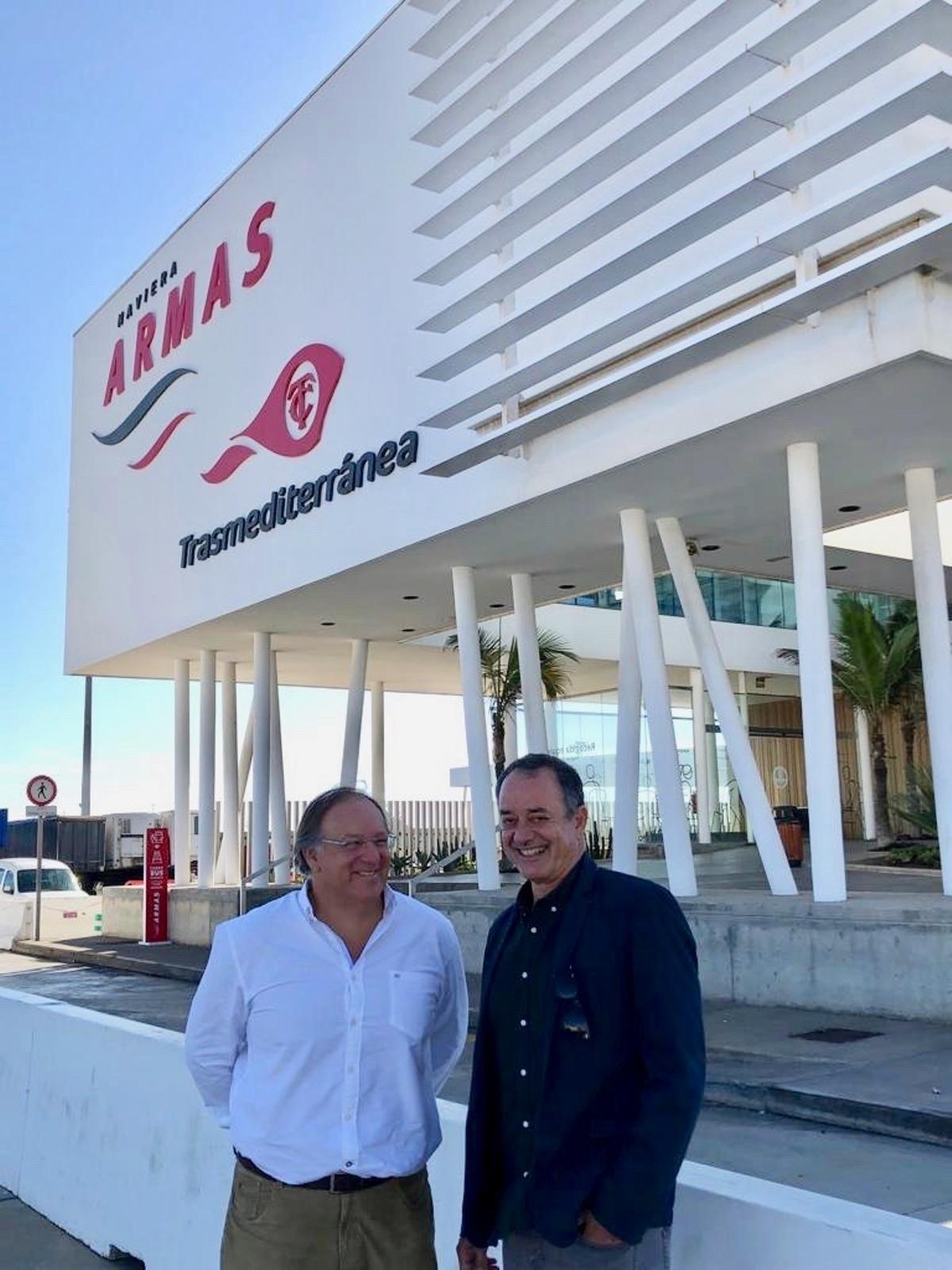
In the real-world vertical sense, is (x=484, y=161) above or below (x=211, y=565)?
above

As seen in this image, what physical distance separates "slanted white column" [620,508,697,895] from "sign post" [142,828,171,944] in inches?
392

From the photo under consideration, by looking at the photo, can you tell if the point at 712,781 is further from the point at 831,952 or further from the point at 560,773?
the point at 560,773

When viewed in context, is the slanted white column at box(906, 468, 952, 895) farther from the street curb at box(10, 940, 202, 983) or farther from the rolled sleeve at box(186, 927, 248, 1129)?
the street curb at box(10, 940, 202, 983)

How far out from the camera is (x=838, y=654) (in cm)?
2581

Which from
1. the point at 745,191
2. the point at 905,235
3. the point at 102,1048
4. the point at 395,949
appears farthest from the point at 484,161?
the point at 395,949

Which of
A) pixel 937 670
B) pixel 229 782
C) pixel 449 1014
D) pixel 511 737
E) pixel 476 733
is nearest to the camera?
pixel 449 1014

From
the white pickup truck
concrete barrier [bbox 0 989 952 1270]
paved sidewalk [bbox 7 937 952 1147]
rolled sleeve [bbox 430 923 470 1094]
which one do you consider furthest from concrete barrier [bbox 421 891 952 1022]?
the white pickup truck

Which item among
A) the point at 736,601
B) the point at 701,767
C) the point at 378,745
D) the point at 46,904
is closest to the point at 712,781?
the point at 701,767

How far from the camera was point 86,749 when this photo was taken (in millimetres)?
31938

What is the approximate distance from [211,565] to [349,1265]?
16.4 m

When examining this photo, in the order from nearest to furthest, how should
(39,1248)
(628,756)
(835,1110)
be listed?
(39,1248), (835,1110), (628,756)

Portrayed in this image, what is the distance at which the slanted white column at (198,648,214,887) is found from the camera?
2134cm

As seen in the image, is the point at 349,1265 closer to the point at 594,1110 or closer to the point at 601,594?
the point at 594,1110

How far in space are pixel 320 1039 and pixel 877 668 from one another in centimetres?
2319
